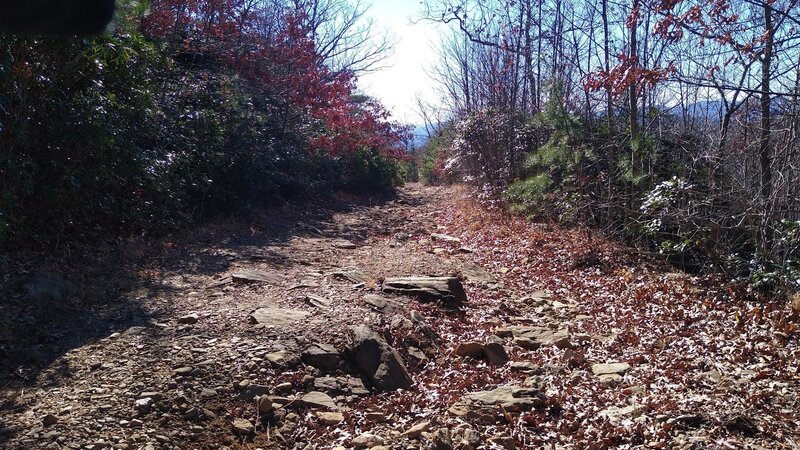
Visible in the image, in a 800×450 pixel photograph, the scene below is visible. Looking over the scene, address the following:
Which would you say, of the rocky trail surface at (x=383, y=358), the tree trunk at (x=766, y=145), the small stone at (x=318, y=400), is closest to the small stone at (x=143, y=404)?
the rocky trail surface at (x=383, y=358)

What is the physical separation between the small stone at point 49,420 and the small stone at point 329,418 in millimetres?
1663

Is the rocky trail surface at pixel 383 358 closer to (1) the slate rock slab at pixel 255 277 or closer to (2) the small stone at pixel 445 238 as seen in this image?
(1) the slate rock slab at pixel 255 277

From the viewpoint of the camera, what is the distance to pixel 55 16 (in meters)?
1.05

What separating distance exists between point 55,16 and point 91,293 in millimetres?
5787

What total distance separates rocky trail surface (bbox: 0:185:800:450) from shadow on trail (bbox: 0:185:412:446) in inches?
1.1

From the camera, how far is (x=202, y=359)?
15.6ft

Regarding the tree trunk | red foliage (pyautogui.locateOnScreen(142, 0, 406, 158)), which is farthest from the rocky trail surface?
red foliage (pyautogui.locateOnScreen(142, 0, 406, 158))

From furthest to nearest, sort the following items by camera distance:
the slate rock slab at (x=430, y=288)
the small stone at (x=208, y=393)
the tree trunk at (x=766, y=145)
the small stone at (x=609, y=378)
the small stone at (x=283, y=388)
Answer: the slate rock slab at (x=430, y=288) < the tree trunk at (x=766, y=145) < the small stone at (x=609, y=378) < the small stone at (x=283, y=388) < the small stone at (x=208, y=393)

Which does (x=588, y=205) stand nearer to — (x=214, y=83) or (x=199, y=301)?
(x=199, y=301)

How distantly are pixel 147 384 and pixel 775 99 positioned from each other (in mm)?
6881

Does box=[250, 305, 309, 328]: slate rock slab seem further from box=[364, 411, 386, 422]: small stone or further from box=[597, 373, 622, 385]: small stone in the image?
box=[597, 373, 622, 385]: small stone

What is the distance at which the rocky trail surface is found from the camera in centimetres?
398

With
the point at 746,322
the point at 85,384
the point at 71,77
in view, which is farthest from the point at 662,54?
the point at 85,384

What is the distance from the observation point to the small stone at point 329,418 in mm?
4195
